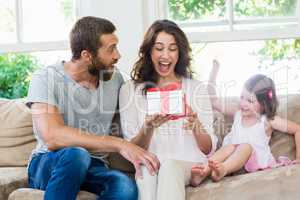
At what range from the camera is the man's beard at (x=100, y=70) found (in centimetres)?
251

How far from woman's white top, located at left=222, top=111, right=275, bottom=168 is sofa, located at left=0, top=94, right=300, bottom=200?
53 millimetres

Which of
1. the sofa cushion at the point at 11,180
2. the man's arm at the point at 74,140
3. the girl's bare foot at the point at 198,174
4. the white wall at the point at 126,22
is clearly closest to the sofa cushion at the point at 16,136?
the sofa cushion at the point at 11,180

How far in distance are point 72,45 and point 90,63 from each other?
12 centimetres

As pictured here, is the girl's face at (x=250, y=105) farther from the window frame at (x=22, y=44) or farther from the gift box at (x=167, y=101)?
the window frame at (x=22, y=44)

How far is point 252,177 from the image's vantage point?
2.21 m

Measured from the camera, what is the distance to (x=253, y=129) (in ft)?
8.39

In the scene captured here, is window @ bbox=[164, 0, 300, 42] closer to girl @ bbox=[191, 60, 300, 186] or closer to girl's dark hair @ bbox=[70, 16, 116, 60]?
girl @ bbox=[191, 60, 300, 186]

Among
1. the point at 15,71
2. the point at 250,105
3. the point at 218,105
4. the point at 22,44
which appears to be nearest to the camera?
the point at 250,105

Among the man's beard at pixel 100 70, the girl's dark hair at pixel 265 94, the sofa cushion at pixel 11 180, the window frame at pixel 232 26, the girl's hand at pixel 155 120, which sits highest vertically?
the window frame at pixel 232 26

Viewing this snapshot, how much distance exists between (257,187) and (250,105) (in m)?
0.59

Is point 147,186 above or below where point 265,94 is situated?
below

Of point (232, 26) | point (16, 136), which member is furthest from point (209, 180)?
point (232, 26)

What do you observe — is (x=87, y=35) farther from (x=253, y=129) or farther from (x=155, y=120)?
(x=253, y=129)

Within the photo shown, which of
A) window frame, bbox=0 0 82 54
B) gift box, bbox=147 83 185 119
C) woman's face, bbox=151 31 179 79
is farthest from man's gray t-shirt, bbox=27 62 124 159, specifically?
window frame, bbox=0 0 82 54
